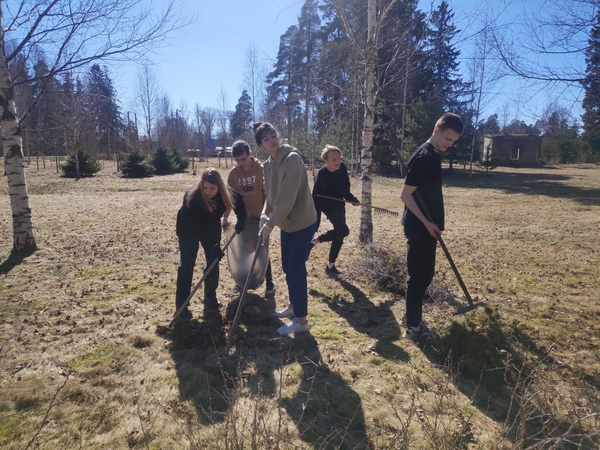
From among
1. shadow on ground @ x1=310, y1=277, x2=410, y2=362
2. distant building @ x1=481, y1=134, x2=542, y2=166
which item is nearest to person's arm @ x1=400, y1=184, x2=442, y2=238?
shadow on ground @ x1=310, y1=277, x2=410, y2=362

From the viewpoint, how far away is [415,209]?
330 cm

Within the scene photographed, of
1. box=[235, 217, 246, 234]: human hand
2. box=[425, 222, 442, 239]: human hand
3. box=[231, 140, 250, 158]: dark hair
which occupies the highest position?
box=[231, 140, 250, 158]: dark hair

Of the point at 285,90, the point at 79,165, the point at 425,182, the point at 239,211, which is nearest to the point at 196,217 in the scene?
the point at 239,211

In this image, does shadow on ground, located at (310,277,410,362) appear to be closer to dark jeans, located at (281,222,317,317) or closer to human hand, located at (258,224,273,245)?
dark jeans, located at (281,222,317,317)

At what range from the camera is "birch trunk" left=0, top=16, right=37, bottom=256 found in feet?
18.8

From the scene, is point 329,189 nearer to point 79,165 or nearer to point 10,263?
point 10,263

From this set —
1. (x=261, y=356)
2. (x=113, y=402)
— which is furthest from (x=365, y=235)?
(x=113, y=402)

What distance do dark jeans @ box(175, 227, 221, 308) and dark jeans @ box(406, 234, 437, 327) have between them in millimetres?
2007

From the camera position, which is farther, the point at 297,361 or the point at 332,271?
the point at 332,271

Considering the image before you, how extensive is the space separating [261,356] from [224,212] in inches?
62.6

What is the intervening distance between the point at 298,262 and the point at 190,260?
3.75ft

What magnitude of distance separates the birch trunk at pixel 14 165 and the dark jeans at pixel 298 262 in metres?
4.77

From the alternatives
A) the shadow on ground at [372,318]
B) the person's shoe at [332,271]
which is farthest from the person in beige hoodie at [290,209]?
the person's shoe at [332,271]

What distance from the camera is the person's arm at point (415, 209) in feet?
10.7
